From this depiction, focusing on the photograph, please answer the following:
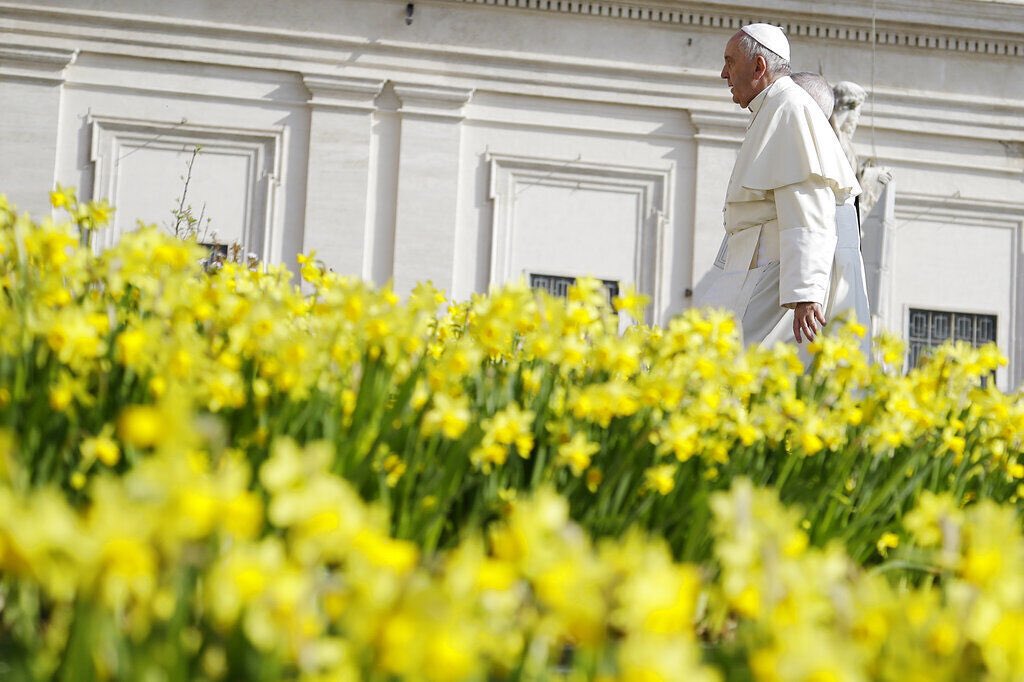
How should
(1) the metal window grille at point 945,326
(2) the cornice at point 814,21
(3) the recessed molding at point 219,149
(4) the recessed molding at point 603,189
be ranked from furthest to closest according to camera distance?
(1) the metal window grille at point 945,326
(2) the cornice at point 814,21
(4) the recessed molding at point 603,189
(3) the recessed molding at point 219,149

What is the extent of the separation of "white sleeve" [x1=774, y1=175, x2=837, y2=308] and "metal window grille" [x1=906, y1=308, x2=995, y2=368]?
11056 mm

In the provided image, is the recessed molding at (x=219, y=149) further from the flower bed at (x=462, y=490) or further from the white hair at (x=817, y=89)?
the flower bed at (x=462, y=490)

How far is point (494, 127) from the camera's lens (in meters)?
14.1

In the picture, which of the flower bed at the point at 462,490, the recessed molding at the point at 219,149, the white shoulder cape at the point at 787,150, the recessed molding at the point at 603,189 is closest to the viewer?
the flower bed at the point at 462,490

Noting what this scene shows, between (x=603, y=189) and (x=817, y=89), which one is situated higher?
(x=603, y=189)

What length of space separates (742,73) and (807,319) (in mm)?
989

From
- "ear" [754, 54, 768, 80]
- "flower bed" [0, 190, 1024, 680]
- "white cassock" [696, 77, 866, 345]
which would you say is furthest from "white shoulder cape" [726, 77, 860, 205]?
"flower bed" [0, 190, 1024, 680]

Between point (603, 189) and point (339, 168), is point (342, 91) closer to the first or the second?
point (339, 168)

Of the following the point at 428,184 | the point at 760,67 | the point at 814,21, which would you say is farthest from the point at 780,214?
the point at 814,21

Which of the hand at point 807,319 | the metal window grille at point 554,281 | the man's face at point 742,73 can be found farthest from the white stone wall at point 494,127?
the hand at point 807,319

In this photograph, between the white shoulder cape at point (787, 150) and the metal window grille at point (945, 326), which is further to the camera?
the metal window grille at point (945, 326)

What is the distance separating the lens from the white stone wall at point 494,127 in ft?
44.7

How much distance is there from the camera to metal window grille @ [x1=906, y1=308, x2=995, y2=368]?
1468 centimetres

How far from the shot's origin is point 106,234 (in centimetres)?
1331
